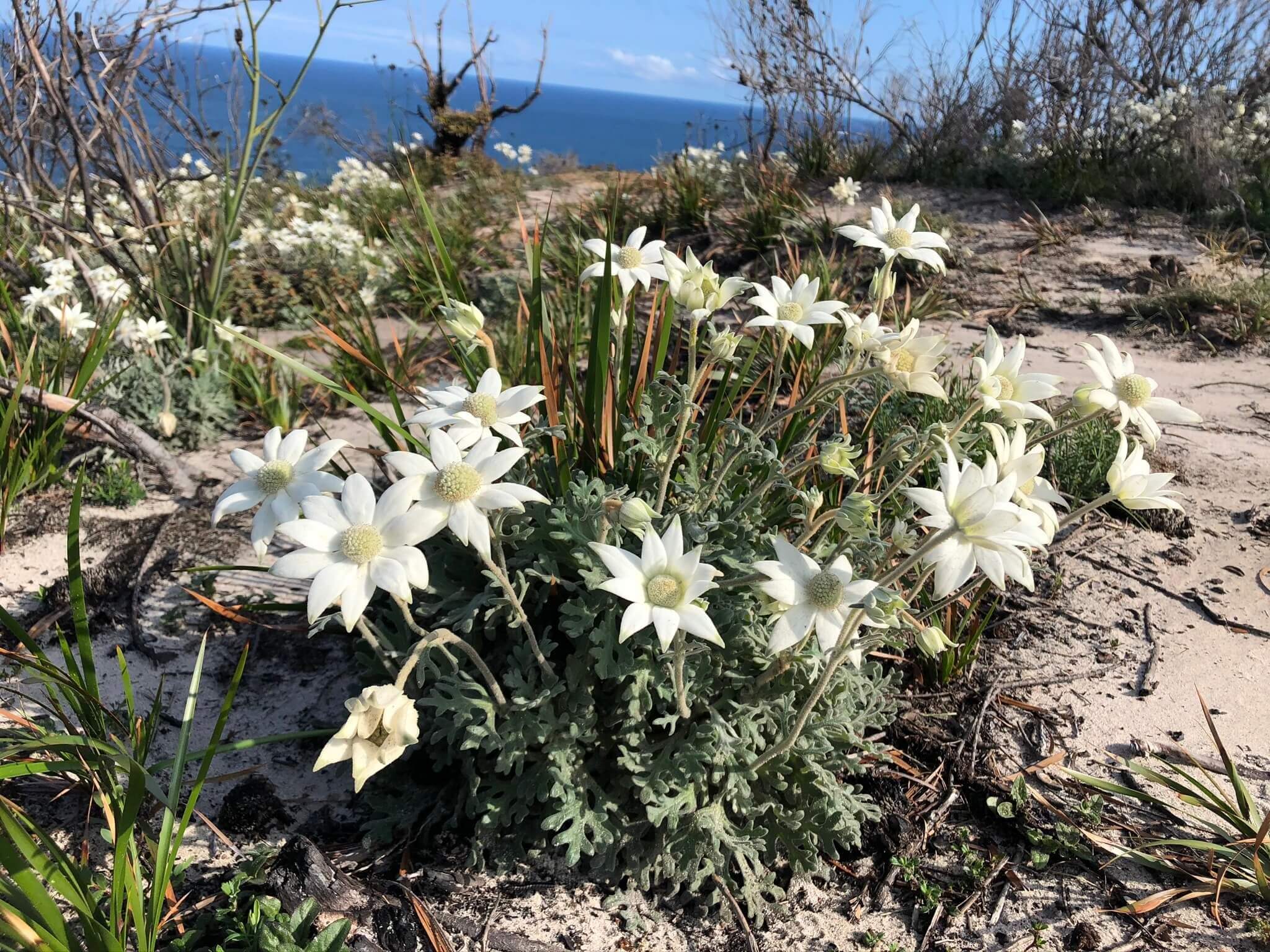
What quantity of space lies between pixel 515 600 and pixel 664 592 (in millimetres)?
319

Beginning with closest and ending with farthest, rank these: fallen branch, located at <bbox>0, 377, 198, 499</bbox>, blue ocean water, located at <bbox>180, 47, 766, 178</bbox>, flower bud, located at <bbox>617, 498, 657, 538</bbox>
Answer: flower bud, located at <bbox>617, 498, 657, 538</bbox> → fallen branch, located at <bbox>0, 377, 198, 499</bbox> → blue ocean water, located at <bbox>180, 47, 766, 178</bbox>

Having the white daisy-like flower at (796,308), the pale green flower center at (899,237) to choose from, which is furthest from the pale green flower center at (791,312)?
the pale green flower center at (899,237)

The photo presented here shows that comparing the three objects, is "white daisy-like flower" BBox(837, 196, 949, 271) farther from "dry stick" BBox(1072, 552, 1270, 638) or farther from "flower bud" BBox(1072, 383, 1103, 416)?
"dry stick" BBox(1072, 552, 1270, 638)

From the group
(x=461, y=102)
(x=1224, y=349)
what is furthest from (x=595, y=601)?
(x=461, y=102)

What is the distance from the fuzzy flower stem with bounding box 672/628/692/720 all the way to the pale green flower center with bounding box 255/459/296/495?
74cm

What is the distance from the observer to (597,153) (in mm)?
78750

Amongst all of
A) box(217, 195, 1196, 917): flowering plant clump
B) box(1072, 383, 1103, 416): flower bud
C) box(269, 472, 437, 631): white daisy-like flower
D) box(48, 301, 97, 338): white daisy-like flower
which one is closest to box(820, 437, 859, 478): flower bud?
box(217, 195, 1196, 917): flowering plant clump

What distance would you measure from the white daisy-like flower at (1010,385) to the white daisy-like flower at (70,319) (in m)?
3.46

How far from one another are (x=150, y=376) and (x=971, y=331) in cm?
423

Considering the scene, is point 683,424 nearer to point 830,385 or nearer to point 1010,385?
point 830,385

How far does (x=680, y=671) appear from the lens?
1.51 m

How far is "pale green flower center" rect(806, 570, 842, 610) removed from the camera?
1292mm

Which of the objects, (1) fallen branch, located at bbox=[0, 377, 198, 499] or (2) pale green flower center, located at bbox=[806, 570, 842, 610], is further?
(1) fallen branch, located at bbox=[0, 377, 198, 499]

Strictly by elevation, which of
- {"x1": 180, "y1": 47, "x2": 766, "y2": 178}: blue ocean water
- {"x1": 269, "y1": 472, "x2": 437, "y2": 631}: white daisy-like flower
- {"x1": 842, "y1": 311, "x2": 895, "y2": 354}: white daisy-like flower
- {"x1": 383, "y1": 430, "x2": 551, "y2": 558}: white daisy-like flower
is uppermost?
{"x1": 180, "y1": 47, "x2": 766, "y2": 178}: blue ocean water
